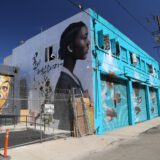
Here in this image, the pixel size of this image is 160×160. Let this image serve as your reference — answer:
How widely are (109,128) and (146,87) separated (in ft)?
38.1

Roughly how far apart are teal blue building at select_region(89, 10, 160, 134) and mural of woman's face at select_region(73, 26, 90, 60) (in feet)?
1.73

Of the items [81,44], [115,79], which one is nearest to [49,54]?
[81,44]

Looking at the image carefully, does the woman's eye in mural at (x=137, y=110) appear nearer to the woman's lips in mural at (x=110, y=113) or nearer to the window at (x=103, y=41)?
the woman's lips in mural at (x=110, y=113)

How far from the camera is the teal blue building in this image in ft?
50.4

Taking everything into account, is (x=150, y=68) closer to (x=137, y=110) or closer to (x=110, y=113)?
(x=137, y=110)

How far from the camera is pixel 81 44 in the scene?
623 inches

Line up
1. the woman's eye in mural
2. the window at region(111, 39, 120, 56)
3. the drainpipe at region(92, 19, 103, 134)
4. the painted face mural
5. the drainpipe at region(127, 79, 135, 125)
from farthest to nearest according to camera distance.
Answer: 1. the woman's eye in mural
2. the drainpipe at region(127, 79, 135, 125)
3. the window at region(111, 39, 120, 56)
4. the painted face mural
5. the drainpipe at region(92, 19, 103, 134)

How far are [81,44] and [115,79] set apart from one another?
453 cm

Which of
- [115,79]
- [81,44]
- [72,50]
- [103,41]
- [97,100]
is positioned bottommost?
[97,100]

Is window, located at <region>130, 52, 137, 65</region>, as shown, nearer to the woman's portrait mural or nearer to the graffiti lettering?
the graffiti lettering

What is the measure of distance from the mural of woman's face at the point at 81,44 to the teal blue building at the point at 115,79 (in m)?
0.53

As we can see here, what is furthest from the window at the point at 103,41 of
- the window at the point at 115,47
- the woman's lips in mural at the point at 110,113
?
the woman's lips in mural at the point at 110,113

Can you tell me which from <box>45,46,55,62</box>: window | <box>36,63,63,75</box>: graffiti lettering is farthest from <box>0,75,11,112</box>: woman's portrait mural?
<box>45,46,55,62</box>: window

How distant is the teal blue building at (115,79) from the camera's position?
50.4 feet
